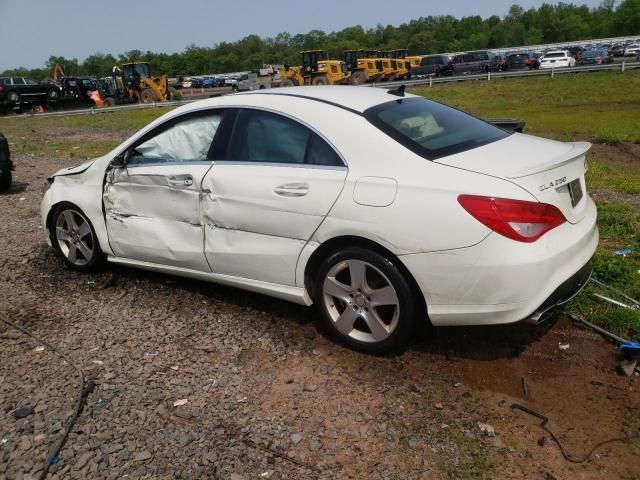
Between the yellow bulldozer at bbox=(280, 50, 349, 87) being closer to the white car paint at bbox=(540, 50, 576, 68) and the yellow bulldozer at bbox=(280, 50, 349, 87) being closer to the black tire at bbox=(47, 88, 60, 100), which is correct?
the black tire at bbox=(47, 88, 60, 100)

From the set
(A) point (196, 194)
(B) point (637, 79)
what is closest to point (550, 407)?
(A) point (196, 194)

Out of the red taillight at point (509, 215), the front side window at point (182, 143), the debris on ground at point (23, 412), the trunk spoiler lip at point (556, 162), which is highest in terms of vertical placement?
the front side window at point (182, 143)

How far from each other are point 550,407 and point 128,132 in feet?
64.0

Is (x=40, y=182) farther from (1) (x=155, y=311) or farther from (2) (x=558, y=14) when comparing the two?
(2) (x=558, y=14)

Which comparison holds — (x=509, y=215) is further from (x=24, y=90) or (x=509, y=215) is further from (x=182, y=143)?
(x=24, y=90)

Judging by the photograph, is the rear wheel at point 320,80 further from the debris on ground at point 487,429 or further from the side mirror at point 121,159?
the debris on ground at point 487,429

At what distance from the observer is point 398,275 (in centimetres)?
340

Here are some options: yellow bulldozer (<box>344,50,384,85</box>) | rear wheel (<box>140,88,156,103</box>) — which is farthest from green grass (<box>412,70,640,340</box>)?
rear wheel (<box>140,88,156,103</box>)

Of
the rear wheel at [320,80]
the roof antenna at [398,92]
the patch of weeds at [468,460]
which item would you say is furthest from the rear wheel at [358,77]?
the patch of weeds at [468,460]

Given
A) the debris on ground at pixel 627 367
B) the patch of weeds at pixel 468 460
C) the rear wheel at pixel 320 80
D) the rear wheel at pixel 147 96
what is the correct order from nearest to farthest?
the patch of weeds at pixel 468 460
the debris on ground at pixel 627 367
the rear wheel at pixel 147 96
the rear wheel at pixel 320 80

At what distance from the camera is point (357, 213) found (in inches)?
135

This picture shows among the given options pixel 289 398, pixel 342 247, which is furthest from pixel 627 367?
pixel 289 398

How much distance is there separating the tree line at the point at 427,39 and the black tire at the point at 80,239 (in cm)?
11216

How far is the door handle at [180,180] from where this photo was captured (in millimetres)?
4250
